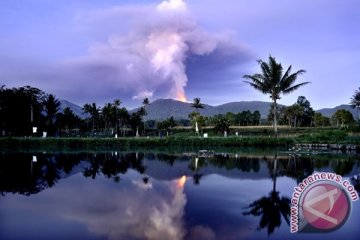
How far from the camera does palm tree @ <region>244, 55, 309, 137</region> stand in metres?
36.3

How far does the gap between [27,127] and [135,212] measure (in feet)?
181

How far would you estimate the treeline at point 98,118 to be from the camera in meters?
58.6

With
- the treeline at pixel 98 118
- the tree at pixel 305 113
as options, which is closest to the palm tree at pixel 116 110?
the treeline at pixel 98 118

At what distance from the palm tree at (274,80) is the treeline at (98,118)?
17326 millimetres

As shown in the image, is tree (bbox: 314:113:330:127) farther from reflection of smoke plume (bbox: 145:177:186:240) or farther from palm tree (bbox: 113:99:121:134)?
reflection of smoke plume (bbox: 145:177:186:240)

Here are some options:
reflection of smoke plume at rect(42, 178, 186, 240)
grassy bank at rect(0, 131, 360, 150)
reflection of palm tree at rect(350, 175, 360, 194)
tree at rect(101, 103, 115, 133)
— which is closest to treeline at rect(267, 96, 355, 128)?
tree at rect(101, 103, 115, 133)

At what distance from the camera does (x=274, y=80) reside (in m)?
36.4

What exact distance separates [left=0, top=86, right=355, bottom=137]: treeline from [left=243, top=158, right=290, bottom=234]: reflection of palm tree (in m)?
41.4

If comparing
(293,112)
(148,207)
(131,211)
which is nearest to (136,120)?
(293,112)

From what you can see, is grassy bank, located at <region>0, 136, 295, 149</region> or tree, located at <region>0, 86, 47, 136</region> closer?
grassy bank, located at <region>0, 136, 295, 149</region>

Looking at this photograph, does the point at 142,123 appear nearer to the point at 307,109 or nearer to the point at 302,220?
the point at 307,109

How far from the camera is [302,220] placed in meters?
6.52

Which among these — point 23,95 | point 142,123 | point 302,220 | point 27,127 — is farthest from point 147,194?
point 142,123

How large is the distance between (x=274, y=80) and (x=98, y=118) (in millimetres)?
53853
